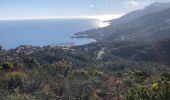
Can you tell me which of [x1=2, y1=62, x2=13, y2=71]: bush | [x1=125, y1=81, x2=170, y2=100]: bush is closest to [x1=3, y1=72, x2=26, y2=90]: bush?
[x1=2, y1=62, x2=13, y2=71]: bush

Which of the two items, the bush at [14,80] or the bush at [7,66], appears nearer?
the bush at [14,80]

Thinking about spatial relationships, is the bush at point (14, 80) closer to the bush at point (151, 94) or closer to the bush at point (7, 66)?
the bush at point (7, 66)

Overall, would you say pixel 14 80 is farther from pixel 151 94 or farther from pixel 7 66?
pixel 151 94

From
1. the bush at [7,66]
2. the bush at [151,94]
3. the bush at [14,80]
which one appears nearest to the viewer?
the bush at [151,94]

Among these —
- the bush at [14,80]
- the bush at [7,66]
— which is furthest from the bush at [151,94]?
the bush at [7,66]

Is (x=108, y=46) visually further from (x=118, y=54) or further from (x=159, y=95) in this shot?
(x=159, y=95)

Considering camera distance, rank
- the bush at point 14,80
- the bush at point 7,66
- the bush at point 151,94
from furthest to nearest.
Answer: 1. the bush at point 7,66
2. the bush at point 14,80
3. the bush at point 151,94

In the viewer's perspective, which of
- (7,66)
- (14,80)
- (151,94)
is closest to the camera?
(151,94)

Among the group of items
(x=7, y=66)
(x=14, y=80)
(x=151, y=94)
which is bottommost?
(x=7, y=66)

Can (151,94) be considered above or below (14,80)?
above

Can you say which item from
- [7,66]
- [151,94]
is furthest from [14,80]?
[151,94]

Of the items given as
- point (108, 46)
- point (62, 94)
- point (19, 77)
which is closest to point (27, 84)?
point (19, 77)
